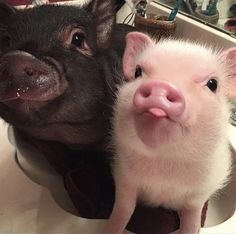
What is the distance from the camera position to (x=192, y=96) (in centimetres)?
51

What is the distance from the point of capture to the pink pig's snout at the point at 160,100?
0.47 m

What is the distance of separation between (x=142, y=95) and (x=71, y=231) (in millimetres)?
270

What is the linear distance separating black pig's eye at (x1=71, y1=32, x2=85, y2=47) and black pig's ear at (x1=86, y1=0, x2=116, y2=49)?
5 centimetres

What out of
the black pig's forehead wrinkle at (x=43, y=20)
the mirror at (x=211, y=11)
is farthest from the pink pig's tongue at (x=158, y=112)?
the mirror at (x=211, y=11)

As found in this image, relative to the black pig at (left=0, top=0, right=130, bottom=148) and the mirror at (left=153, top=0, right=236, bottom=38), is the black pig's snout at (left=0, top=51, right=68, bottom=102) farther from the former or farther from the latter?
the mirror at (left=153, top=0, right=236, bottom=38)

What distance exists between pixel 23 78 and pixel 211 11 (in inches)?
33.9

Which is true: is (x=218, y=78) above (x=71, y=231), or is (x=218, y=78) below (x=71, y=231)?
above

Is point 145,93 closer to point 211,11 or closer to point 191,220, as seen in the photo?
point 191,220

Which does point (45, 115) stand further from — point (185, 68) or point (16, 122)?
point (185, 68)

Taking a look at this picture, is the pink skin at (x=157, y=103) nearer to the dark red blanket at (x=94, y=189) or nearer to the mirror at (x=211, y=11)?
the dark red blanket at (x=94, y=189)

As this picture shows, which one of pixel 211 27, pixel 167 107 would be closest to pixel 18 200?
pixel 167 107

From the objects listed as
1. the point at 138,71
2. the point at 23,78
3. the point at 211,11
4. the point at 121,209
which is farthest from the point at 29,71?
the point at 211,11

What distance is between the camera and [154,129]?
50cm

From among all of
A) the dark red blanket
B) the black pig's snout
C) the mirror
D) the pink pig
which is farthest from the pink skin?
the mirror
